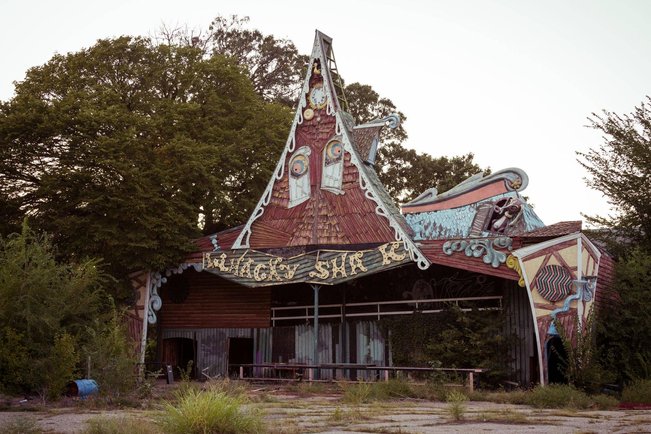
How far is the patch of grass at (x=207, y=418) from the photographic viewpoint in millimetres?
9930

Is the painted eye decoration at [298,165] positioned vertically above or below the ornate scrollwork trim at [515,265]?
above

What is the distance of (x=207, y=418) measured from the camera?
1000 cm

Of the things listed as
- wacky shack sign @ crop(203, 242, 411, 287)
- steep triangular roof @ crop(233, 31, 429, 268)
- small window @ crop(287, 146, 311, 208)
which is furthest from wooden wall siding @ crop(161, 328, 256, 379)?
small window @ crop(287, 146, 311, 208)

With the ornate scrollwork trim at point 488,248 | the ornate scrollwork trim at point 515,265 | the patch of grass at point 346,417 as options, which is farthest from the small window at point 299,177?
the patch of grass at point 346,417

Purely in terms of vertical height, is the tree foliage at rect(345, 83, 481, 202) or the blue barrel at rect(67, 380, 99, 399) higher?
the tree foliage at rect(345, 83, 481, 202)

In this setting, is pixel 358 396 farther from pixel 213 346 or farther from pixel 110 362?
pixel 213 346

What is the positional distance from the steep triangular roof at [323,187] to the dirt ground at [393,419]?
934cm

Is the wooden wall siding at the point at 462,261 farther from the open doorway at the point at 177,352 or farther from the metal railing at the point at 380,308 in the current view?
the open doorway at the point at 177,352

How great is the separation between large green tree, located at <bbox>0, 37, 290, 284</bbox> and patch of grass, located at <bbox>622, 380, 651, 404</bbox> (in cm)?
1396

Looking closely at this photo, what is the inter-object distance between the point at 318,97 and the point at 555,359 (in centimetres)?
1066

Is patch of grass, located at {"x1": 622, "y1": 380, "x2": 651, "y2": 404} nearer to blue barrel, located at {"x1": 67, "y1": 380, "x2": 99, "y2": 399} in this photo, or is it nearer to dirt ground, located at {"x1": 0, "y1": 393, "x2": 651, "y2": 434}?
dirt ground, located at {"x1": 0, "y1": 393, "x2": 651, "y2": 434}

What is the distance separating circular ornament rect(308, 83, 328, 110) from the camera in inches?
1085

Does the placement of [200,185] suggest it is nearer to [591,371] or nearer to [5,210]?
[5,210]

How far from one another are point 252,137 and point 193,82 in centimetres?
303
